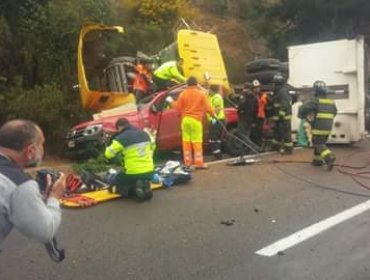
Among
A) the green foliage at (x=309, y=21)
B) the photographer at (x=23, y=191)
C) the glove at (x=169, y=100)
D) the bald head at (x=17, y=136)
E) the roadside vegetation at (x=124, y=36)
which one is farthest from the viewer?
the green foliage at (x=309, y=21)

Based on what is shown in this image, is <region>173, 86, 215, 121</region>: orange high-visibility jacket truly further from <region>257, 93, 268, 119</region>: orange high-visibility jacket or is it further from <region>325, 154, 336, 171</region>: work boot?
<region>257, 93, 268, 119</region>: orange high-visibility jacket

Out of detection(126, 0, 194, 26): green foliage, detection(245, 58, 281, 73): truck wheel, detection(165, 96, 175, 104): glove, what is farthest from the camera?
detection(126, 0, 194, 26): green foliage

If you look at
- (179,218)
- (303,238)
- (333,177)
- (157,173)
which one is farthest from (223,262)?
(333,177)

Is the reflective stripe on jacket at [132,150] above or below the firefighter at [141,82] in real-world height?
below

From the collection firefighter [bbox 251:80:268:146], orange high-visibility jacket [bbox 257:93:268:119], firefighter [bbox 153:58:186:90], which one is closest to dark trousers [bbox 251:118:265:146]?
firefighter [bbox 251:80:268:146]

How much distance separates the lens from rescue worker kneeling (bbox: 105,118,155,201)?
8.95m

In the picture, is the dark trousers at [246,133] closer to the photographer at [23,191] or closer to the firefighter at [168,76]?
the firefighter at [168,76]

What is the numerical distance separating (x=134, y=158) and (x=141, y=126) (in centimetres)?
392

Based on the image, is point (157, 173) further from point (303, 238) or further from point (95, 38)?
point (95, 38)

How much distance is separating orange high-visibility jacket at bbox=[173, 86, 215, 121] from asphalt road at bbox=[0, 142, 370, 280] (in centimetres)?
189

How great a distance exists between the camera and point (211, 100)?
538 inches

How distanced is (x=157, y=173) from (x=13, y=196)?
7.23 meters

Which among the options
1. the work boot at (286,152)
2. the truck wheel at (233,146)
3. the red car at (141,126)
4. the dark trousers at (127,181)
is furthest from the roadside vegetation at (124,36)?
the dark trousers at (127,181)

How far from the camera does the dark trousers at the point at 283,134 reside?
45.3 ft
